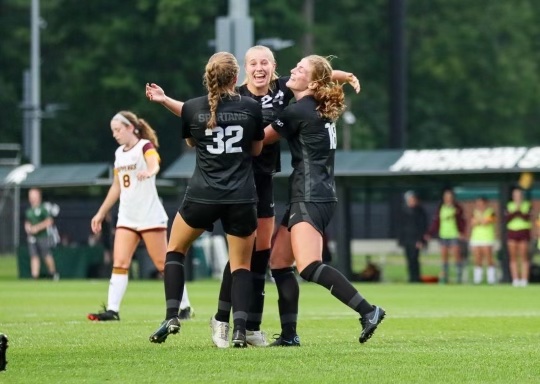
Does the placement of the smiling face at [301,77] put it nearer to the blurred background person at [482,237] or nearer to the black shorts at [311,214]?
the black shorts at [311,214]

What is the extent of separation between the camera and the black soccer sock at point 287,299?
1140 cm

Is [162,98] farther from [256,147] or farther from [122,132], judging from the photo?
[122,132]

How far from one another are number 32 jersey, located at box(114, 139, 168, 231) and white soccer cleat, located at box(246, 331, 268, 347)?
4.10 meters

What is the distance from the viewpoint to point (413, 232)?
30.5 metres

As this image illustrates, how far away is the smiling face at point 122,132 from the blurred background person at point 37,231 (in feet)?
50.2

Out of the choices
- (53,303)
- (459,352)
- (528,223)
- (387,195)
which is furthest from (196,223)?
(387,195)

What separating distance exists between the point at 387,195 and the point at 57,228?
23.4 ft

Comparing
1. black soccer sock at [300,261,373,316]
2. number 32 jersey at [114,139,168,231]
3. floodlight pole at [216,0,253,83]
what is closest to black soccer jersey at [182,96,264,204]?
black soccer sock at [300,261,373,316]

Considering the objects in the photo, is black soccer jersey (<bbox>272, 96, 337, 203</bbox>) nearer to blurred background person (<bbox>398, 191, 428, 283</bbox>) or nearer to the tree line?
blurred background person (<bbox>398, 191, 428, 283</bbox>)

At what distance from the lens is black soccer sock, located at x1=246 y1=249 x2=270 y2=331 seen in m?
11.5

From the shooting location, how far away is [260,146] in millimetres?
11000

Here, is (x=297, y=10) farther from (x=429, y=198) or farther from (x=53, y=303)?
(x=53, y=303)

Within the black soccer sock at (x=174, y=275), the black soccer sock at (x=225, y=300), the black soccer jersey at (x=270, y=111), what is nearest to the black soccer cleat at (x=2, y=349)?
the black soccer sock at (x=174, y=275)

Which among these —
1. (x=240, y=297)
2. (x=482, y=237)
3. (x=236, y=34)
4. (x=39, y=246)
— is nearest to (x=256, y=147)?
(x=240, y=297)
